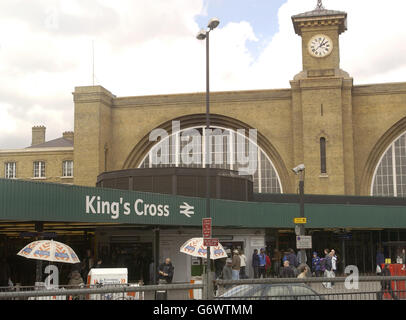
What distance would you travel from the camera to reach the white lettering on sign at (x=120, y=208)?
24.5m

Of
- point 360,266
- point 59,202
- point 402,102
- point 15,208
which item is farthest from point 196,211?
point 402,102

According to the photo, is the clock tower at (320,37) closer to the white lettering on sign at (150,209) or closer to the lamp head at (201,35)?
the white lettering on sign at (150,209)

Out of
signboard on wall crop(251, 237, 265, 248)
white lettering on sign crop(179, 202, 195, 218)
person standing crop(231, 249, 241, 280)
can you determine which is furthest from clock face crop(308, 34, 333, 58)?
person standing crop(231, 249, 241, 280)

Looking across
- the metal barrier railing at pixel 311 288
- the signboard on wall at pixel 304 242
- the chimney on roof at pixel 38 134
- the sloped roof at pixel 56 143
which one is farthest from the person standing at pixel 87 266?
the chimney on roof at pixel 38 134

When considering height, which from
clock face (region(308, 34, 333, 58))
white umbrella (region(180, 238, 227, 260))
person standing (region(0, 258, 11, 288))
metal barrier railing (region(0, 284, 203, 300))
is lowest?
person standing (region(0, 258, 11, 288))

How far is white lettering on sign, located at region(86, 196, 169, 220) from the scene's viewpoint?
24453mm

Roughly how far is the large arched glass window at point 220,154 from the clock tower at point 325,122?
2917mm

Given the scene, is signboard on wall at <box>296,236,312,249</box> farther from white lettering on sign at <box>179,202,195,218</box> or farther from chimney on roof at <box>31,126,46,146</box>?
chimney on roof at <box>31,126,46,146</box>

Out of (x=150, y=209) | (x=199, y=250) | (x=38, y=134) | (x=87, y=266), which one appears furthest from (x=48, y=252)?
(x=38, y=134)

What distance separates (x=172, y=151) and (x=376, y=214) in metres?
19.9

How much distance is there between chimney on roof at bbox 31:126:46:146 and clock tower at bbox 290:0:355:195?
113ft

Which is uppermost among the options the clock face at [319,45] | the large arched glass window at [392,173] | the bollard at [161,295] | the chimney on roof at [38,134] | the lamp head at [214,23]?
the clock face at [319,45]

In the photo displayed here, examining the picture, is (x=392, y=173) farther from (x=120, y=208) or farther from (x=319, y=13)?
(x=120, y=208)
